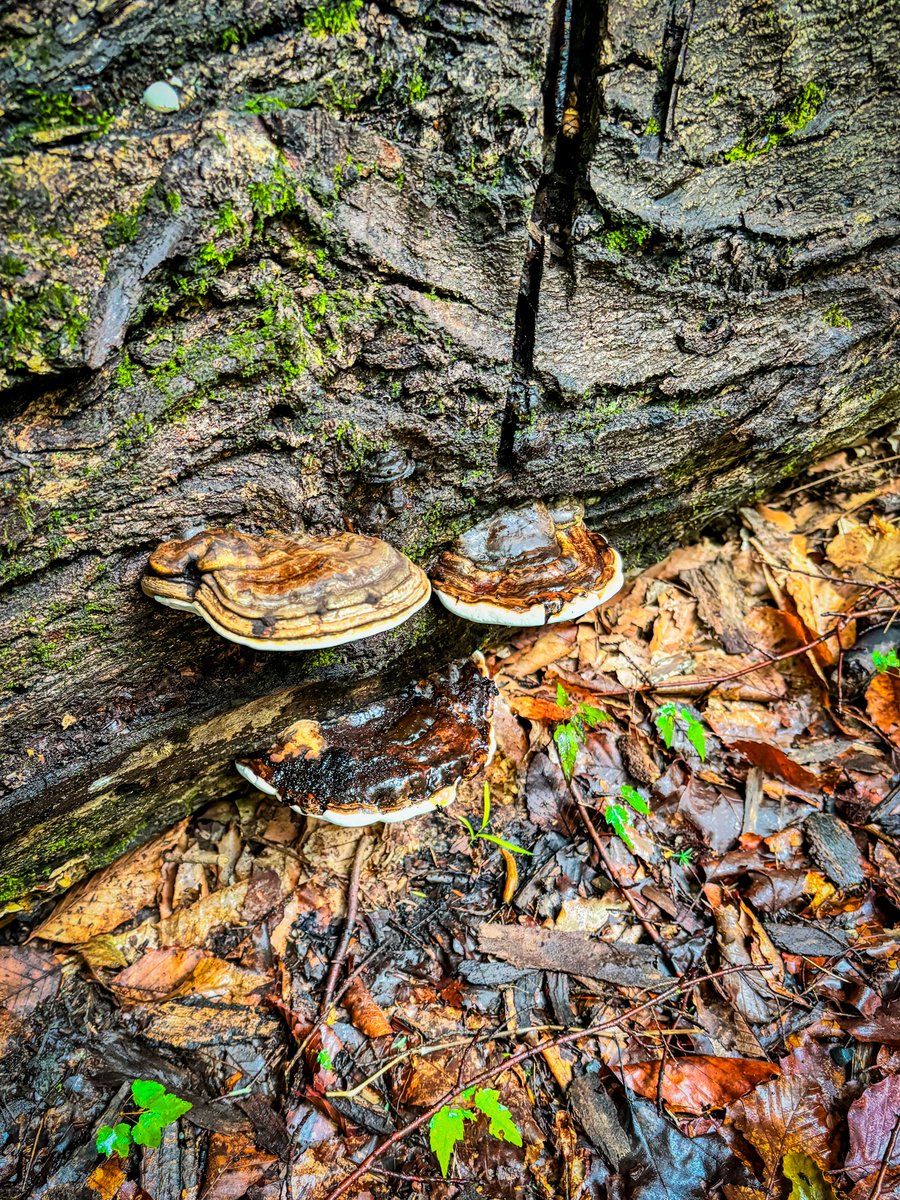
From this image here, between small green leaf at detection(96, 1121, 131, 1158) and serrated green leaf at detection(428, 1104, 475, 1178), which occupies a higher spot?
serrated green leaf at detection(428, 1104, 475, 1178)

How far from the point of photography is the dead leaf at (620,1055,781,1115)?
2695mm

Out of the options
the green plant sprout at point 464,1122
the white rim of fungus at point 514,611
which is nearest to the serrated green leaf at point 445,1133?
the green plant sprout at point 464,1122

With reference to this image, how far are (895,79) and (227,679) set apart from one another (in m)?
3.52

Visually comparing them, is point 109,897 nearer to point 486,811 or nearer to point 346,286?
point 486,811

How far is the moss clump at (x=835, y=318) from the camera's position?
3.20m

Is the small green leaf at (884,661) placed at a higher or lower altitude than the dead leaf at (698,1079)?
higher

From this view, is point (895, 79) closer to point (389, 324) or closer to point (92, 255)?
point (389, 324)

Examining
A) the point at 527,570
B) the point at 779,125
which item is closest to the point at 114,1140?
the point at 527,570

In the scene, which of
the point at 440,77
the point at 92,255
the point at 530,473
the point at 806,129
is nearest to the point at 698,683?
the point at 530,473

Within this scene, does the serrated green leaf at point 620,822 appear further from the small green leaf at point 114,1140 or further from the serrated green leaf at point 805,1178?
the small green leaf at point 114,1140

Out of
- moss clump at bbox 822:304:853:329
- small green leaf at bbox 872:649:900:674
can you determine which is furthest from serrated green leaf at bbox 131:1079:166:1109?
moss clump at bbox 822:304:853:329

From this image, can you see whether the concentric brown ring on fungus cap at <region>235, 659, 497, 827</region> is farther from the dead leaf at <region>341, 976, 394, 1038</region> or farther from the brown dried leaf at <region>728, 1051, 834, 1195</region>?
the brown dried leaf at <region>728, 1051, 834, 1195</region>

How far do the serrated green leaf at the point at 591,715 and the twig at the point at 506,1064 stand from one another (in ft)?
4.43

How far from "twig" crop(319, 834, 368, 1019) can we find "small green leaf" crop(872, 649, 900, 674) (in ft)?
10.3
